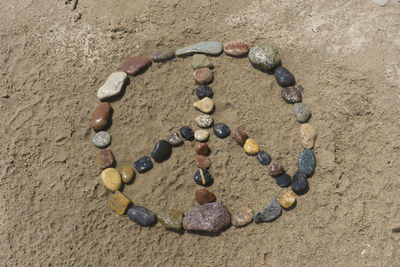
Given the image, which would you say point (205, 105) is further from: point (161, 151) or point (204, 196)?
point (204, 196)

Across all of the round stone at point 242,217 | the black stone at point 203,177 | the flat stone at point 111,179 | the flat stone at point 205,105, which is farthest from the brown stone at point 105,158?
the round stone at point 242,217

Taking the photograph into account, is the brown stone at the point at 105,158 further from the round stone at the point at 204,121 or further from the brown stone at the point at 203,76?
the brown stone at the point at 203,76

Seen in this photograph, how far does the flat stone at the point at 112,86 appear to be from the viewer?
349 centimetres

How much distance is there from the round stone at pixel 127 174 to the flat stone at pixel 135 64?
3.47ft

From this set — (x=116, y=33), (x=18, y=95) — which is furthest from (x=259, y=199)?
(x=18, y=95)

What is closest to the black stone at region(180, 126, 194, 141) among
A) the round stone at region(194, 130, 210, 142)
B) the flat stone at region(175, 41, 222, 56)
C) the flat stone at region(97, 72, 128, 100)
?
the round stone at region(194, 130, 210, 142)

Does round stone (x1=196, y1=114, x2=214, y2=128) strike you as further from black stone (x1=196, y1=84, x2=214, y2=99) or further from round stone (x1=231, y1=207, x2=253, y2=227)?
round stone (x1=231, y1=207, x2=253, y2=227)

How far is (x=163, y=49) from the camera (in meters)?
3.76

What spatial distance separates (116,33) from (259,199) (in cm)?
243

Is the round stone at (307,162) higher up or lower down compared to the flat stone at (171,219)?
lower down

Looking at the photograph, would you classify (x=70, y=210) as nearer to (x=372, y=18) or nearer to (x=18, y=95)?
(x=18, y=95)

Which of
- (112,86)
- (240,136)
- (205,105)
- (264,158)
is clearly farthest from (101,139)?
(264,158)

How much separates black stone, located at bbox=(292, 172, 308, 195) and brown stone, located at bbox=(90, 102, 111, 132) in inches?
75.8

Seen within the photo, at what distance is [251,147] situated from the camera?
10.8 feet
